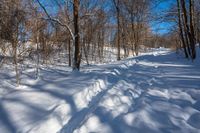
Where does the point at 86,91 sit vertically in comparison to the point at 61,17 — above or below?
below

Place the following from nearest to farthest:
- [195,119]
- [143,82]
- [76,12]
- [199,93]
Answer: [195,119]
[199,93]
[143,82]
[76,12]

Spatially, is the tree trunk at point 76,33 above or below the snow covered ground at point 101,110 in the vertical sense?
above

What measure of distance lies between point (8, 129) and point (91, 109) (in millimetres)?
2047

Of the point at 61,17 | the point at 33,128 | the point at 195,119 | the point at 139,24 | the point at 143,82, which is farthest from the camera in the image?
the point at 139,24

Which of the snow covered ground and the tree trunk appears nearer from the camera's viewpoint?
the snow covered ground

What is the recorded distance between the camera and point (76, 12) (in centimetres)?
1520

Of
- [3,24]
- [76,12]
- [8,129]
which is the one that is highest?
[76,12]

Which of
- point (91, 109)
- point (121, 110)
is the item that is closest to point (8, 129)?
point (91, 109)

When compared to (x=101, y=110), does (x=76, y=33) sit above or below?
above

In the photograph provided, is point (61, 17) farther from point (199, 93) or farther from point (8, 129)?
point (8, 129)

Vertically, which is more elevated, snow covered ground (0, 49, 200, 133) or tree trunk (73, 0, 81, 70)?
tree trunk (73, 0, 81, 70)

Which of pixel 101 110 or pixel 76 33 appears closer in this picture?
pixel 101 110

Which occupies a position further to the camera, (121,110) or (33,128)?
(121,110)

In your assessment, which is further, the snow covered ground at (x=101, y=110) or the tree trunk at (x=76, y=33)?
the tree trunk at (x=76, y=33)
